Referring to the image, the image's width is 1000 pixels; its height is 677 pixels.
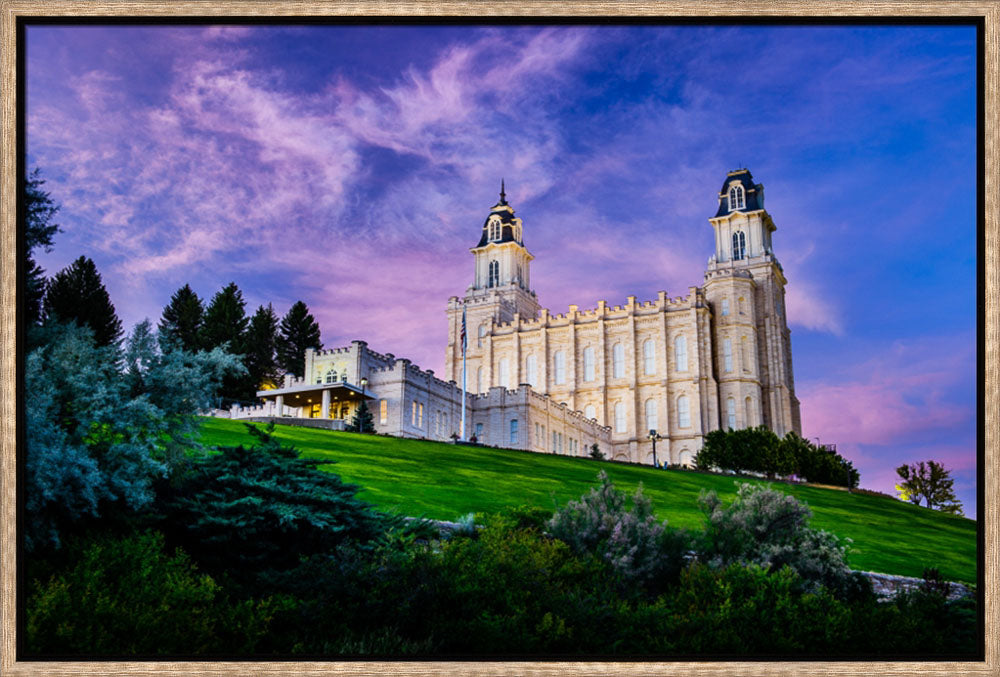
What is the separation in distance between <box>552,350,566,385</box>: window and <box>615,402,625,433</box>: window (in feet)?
12.0

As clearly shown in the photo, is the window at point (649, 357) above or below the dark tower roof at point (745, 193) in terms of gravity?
below

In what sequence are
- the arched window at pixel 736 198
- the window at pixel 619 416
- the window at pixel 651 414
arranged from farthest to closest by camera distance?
1. the arched window at pixel 736 198
2. the window at pixel 619 416
3. the window at pixel 651 414

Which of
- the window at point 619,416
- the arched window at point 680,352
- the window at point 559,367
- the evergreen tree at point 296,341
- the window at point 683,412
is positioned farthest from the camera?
the window at point 559,367

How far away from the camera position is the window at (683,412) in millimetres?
52344

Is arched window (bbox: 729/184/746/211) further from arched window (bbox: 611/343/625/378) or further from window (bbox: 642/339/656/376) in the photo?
arched window (bbox: 611/343/625/378)

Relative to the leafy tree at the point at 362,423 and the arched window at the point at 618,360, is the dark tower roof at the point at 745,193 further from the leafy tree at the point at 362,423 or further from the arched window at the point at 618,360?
the leafy tree at the point at 362,423

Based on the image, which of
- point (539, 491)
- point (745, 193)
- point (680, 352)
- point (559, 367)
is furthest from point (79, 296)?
point (745, 193)

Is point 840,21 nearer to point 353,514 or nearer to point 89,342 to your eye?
point 353,514

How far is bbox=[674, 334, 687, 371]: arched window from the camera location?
175 ft

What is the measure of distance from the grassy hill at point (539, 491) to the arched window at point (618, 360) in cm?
2951

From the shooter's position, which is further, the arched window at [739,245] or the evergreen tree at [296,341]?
the arched window at [739,245]

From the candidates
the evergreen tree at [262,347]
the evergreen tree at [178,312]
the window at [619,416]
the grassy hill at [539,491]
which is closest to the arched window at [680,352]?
the window at [619,416]

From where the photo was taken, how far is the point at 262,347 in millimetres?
37906

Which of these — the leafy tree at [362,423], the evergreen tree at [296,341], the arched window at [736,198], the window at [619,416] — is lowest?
the leafy tree at [362,423]
